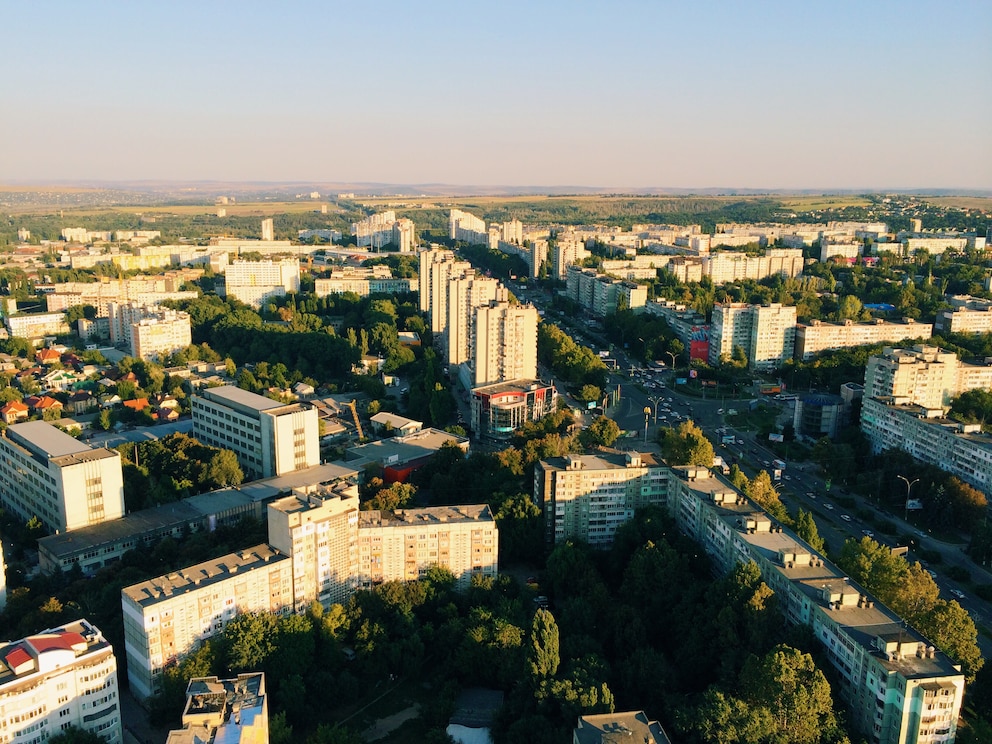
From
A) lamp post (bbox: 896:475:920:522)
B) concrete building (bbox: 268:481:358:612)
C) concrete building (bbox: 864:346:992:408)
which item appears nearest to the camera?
concrete building (bbox: 268:481:358:612)

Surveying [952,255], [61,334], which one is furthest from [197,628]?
[952,255]

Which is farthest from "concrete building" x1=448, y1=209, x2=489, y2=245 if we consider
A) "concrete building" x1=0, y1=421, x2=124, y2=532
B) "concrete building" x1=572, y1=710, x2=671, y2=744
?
"concrete building" x1=572, y1=710, x2=671, y2=744

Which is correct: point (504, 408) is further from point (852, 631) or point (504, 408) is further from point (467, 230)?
point (467, 230)

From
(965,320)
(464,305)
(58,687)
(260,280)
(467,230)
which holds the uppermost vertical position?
(467,230)

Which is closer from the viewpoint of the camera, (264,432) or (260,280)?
(264,432)

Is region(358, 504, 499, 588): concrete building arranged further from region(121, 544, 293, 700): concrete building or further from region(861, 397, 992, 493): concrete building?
region(861, 397, 992, 493): concrete building

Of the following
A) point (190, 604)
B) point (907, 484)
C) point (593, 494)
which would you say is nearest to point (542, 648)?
point (593, 494)

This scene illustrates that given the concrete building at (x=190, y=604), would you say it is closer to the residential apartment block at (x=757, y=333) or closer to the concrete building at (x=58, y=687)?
the concrete building at (x=58, y=687)
